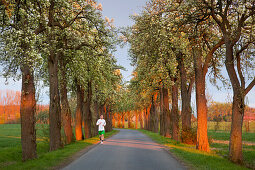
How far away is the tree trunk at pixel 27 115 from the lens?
459 inches

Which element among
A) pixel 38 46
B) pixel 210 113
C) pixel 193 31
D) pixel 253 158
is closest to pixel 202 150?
pixel 253 158

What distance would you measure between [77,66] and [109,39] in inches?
126

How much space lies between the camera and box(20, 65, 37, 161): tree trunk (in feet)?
38.2

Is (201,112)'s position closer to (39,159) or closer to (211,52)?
(211,52)

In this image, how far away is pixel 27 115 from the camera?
38.4 feet

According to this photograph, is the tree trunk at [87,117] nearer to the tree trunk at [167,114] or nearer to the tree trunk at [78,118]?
the tree trunk at [78,118]

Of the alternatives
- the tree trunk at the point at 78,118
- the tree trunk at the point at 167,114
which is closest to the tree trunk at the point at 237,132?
the tree trunk at the point at 78,118

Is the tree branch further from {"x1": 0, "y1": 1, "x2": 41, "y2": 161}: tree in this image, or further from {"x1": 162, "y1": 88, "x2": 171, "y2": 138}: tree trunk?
{"x1": 162, "y1": 88, "x2": 171, "y2": 138}: tree trunk

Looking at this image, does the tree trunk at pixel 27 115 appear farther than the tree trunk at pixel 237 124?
Yes

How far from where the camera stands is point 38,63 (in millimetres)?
11125

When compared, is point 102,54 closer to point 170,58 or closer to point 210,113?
point 170,58

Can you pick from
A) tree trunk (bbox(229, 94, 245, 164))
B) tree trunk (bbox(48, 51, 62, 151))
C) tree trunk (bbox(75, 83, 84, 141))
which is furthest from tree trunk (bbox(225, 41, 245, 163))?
tree trunk (bbox(75, 83, 84, 141))

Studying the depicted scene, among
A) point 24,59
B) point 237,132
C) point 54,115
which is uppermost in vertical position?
point 24,59

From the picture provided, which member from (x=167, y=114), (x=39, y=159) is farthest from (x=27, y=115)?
(x=167, y=114)
